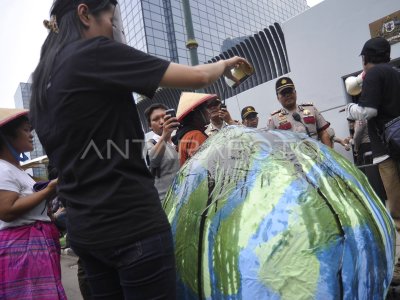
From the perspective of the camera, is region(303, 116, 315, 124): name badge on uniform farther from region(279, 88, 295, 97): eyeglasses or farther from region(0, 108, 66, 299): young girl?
region(0, 108, 66, 299): young girl

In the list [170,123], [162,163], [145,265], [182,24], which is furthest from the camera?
[182,24]

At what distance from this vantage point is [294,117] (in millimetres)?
3629

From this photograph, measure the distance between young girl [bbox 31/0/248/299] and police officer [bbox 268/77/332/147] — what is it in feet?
8.41

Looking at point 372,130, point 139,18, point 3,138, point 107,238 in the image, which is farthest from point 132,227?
point 139,18

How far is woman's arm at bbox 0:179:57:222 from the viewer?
5.92 ft

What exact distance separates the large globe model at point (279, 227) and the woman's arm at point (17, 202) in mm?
774

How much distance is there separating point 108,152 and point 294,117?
9.15 ft

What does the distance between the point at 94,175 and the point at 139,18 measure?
34.5m

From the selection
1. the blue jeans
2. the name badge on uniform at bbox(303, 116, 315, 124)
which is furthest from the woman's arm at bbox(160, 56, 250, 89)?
the name badge on uniform at bbox(303, 116, 315, 124)

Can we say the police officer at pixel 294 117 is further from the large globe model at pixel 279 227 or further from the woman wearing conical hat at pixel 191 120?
the large globe model at pixel 279 227

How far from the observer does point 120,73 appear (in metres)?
1.10

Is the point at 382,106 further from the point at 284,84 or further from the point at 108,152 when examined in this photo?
the point at 108,152

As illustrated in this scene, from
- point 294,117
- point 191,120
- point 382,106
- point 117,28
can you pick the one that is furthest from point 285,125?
point 117,28

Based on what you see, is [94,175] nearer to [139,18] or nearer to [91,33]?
[91,33]
